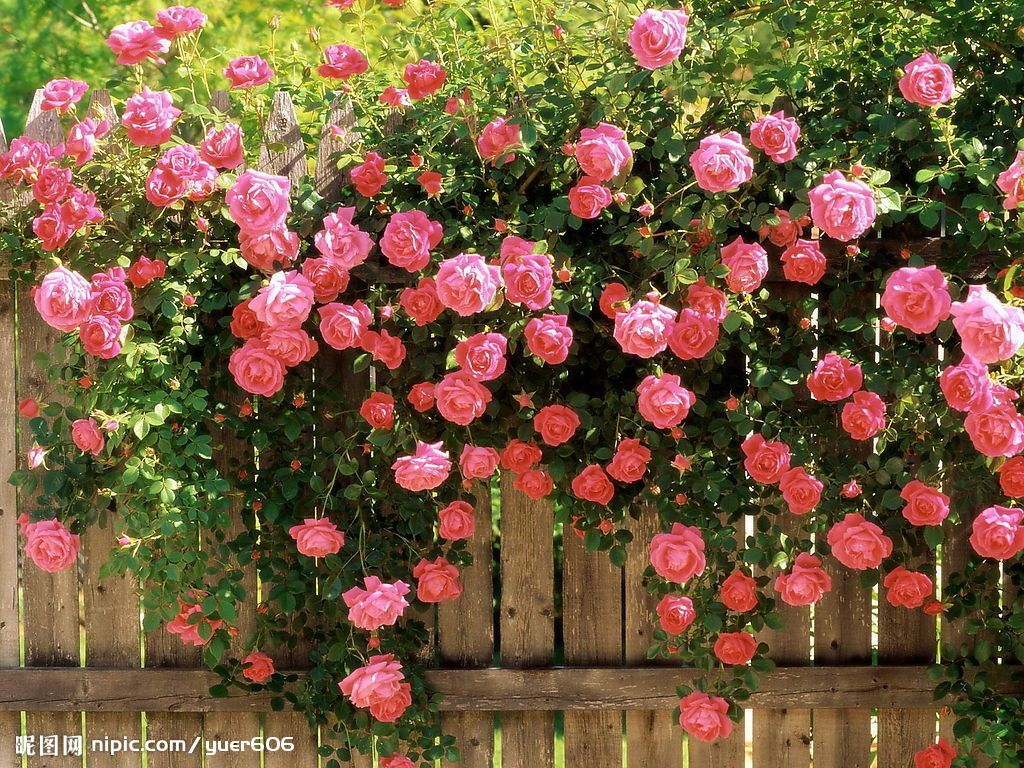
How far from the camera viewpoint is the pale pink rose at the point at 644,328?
1.89m

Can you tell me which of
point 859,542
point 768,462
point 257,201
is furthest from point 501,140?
point 859,542

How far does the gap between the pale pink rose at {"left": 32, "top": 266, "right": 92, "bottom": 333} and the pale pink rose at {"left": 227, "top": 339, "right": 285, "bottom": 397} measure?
30 centimetres

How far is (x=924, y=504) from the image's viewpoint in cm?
203

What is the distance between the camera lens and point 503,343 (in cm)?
200

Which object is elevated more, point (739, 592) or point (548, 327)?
point (548, 327)

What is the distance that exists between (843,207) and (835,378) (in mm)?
345

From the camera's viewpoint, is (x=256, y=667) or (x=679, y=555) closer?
(x=679, y=555)

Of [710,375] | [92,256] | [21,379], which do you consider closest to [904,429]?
[710,375]

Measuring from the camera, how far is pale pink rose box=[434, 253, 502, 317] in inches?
74.5

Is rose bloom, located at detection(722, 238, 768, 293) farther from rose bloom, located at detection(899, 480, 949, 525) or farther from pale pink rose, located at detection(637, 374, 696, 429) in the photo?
rose bloom, located at detection(899, 480, 949, 525)

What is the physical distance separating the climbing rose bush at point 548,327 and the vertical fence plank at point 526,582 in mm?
151

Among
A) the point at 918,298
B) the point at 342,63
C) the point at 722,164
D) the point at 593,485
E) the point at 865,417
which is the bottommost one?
the point at 593,485

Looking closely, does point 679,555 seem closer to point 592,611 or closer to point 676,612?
point 676,612

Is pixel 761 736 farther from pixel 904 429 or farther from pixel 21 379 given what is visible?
pixel 21 379
